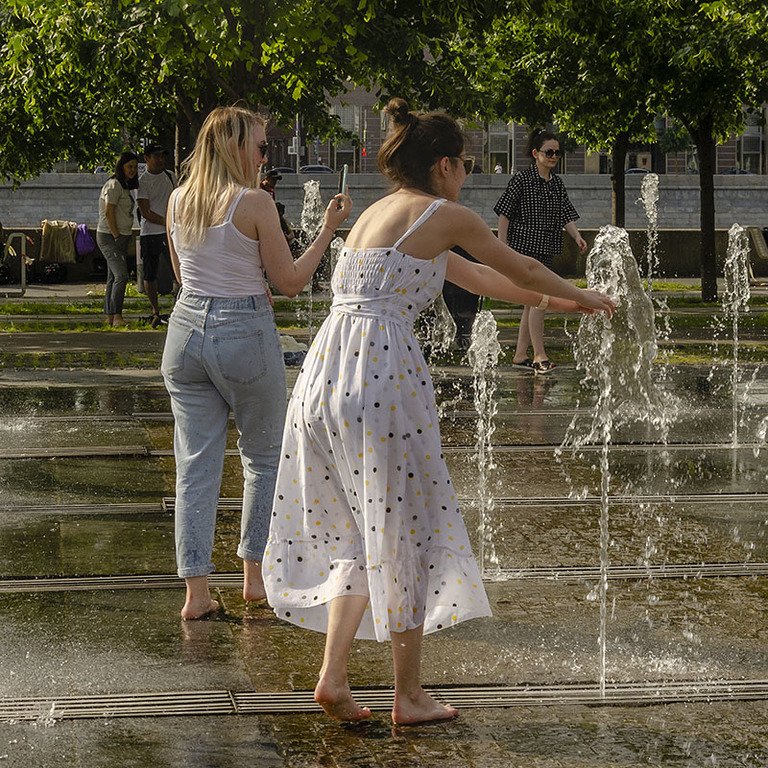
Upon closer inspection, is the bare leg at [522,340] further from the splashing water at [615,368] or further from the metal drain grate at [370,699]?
the metal drain grate at [370,699]

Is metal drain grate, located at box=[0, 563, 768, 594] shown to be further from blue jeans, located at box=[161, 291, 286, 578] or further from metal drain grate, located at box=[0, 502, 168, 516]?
metal drain grate, located at box=[0, 502, 168, 516]

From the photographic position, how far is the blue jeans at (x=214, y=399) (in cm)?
571

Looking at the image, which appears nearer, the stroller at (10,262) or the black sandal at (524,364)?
the black sandal at (524,364)

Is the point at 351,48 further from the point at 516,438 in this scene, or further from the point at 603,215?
the point at 603,215

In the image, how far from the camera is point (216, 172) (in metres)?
5.69

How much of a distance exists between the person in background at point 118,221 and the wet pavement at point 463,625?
290 inches

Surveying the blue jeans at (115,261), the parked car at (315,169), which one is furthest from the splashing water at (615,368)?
the parked car at (315,169)

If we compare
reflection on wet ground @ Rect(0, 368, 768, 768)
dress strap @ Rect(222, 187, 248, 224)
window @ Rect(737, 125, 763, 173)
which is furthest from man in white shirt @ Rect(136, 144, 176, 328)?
window @ Rect(737, 125, 763, 173)

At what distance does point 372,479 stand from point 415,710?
2.12ft

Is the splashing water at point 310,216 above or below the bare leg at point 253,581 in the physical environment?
above

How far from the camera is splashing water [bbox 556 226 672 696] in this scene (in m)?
9.79

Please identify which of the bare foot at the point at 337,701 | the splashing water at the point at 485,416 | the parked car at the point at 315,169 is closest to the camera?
the bare foot at the point at 337,701

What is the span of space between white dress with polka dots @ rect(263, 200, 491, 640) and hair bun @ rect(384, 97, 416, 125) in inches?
10.9

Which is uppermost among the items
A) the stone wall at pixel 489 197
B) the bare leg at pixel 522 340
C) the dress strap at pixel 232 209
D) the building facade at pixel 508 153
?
the building facade at pixel 508 153
